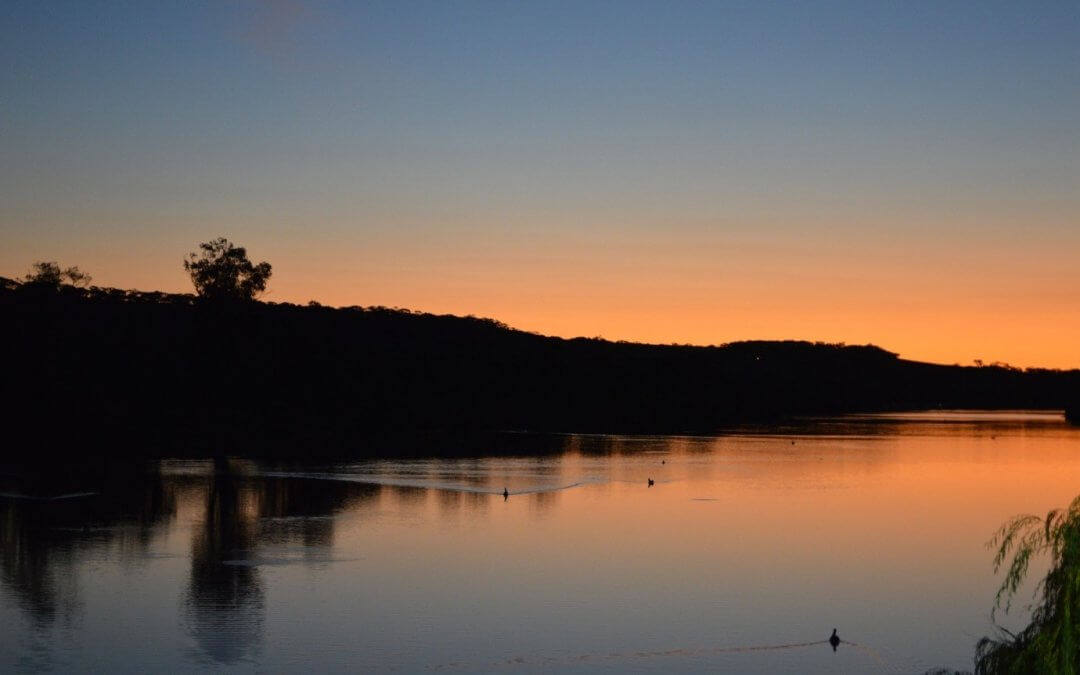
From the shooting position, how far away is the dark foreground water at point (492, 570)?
95.2 feet

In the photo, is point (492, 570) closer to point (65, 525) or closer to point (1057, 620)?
point (65, 525)

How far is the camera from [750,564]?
42906 mm

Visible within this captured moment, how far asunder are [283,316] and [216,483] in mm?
60526

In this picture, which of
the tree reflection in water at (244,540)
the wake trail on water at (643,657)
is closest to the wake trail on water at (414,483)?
the tree reflection in water at (244,540)

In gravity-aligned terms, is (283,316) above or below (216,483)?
above

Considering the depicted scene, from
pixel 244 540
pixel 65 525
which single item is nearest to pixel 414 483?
pixel 244 540

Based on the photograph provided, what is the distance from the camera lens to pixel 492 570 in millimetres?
40938

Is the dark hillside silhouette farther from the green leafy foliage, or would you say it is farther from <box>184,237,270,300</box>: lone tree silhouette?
the green leafy foliage

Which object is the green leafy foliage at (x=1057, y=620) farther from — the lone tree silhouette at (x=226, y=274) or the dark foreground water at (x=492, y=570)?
the lone tree silhouette at (x=226, y=274)

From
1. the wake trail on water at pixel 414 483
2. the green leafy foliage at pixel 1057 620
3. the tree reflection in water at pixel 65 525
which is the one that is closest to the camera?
the green leafy foliage at pixel 1057 620

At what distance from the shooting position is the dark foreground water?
95.2 ft

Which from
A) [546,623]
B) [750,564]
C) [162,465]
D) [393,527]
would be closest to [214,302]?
[162,465]

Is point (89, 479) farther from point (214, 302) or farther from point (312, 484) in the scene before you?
point (214, 302)

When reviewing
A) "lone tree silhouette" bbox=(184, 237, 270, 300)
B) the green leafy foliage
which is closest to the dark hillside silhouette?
"lone tree silhouette" bbox=(184, 237, 270, 300)
